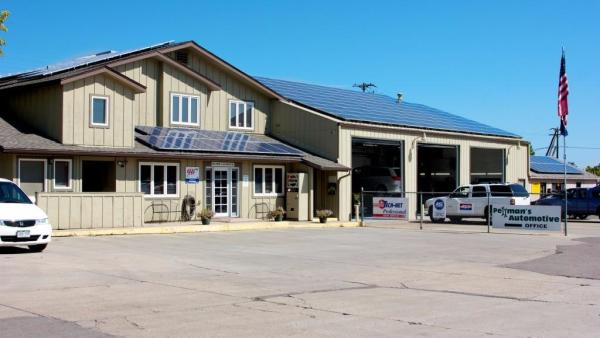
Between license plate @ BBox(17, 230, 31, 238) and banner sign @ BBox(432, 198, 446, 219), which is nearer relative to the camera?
license plate @ BBox(17, 230, 31, 238)

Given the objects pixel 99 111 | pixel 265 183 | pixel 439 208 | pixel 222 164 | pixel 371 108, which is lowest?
pixel 439 208

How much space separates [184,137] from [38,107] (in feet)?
18.7

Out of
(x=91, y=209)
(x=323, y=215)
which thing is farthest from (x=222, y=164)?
(x=91, y=209)

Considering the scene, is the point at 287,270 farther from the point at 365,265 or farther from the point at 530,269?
the point at 530,269

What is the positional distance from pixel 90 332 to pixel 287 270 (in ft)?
23.4

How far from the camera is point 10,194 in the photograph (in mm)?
17469

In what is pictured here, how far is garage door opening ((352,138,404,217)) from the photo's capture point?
115ft

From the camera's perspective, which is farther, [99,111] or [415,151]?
[415,151]

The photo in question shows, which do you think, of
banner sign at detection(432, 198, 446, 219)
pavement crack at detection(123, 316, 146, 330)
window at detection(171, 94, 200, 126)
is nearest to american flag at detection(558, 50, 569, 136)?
banner sign at detection(432, 198, 446, 219)

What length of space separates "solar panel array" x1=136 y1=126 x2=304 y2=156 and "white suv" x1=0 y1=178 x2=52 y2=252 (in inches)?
384

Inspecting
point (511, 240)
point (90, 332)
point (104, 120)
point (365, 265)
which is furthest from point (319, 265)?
Answer: point (104, 120)

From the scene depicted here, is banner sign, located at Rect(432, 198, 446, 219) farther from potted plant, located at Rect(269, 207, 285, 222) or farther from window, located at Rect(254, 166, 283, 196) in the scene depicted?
potted plant, located at Rect(269, 207, 285, 222)

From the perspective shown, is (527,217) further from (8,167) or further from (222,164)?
(8,167)

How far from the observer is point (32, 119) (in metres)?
26.7
